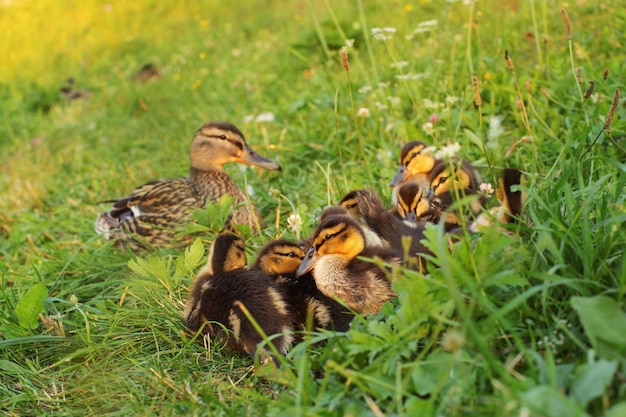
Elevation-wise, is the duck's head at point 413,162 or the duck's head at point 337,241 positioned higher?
the duck's head at point 337,241

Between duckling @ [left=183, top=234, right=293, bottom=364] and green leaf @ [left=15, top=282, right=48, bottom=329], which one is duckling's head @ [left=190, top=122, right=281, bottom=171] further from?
green leaf @ [left=15, top=282, right=48, bottom=329]

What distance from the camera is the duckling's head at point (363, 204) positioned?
3.17 metres

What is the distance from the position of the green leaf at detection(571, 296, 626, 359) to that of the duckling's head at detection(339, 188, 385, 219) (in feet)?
4.39

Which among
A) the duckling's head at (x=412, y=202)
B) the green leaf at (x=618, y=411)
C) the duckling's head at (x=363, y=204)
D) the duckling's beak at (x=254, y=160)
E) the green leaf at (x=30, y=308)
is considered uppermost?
the green leaf at (x=618, y=411)

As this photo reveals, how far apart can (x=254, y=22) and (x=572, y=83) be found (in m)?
5.92

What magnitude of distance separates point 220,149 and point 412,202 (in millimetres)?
1800

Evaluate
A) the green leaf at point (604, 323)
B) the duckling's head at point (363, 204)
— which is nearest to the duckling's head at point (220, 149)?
the duckling's head at point (363, 204)

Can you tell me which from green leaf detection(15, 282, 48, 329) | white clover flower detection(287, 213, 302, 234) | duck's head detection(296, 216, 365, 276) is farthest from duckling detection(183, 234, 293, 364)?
green leaf detection(15, 282, 48, 329)

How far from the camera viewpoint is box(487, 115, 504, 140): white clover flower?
408 centimetres

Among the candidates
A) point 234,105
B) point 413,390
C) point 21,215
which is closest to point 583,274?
point 413,390

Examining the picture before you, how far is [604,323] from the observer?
1877mm

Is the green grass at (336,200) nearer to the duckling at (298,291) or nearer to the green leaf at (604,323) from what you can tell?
the green leaf at (604,323)

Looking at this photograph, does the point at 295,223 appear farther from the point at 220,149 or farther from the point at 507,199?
the point at 220,149

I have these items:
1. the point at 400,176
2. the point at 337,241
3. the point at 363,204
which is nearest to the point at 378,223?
the point at 363,204
